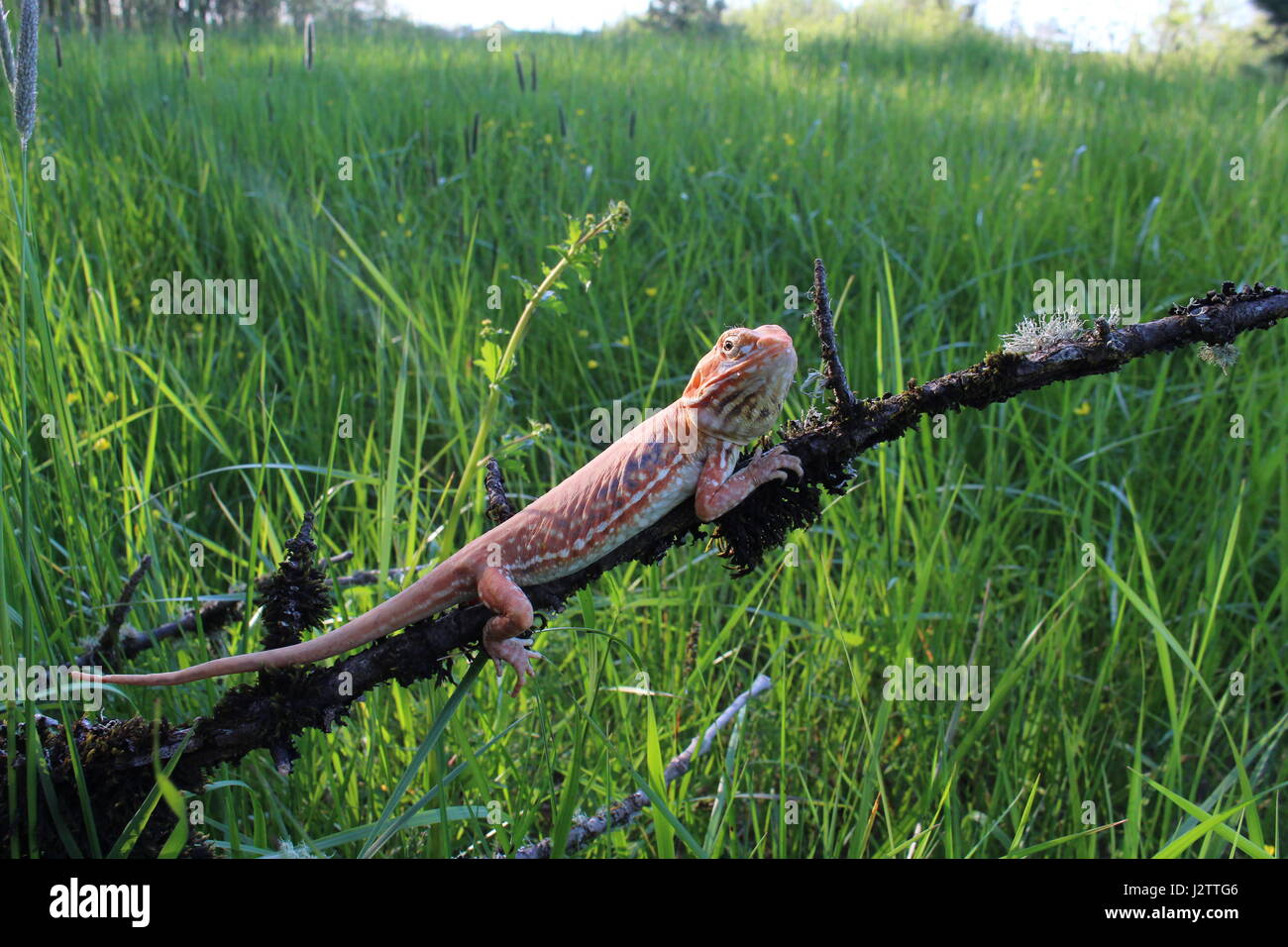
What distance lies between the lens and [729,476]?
86.4 inches

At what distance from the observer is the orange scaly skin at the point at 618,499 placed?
6.78 ft

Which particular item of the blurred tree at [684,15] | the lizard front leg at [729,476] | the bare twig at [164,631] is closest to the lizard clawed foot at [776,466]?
the lizard front leg at [729,476]

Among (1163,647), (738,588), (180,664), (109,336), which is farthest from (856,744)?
(109,336)

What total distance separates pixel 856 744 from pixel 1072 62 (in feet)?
36.2

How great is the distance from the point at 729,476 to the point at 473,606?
70 cm

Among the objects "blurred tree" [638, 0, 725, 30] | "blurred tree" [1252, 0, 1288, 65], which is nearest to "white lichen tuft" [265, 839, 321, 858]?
"blurred tree" [638, 0, 725, 30]

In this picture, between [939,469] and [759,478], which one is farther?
[939,469]

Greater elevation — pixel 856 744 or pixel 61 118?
pixel 61 118

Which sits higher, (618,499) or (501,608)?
(618,499)

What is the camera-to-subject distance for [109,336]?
439 centimetres

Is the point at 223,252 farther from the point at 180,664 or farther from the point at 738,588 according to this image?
the point at 738,588

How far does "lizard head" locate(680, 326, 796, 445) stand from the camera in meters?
2.07

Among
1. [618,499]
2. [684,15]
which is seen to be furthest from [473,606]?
[684,15]

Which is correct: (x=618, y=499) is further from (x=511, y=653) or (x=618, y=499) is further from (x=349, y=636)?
(x=349, y=636)
